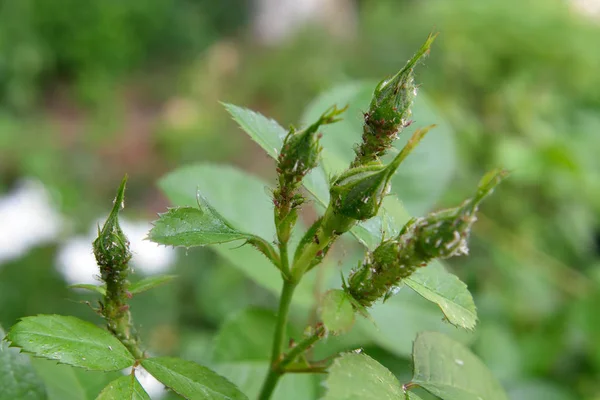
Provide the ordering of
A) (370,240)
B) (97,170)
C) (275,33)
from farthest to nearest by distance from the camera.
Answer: (275,33), (97,170), (370,240)

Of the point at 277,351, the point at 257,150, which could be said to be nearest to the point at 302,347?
the point at 277,351

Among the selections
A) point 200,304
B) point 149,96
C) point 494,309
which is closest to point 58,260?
point 200,304

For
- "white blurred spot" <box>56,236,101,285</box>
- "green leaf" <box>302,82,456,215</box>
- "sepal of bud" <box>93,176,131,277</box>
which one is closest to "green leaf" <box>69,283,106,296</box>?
"sepal of bud" <box>93,176,131,277</box>

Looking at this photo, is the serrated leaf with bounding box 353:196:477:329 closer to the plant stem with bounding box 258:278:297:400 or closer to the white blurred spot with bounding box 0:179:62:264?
the plant stem with bounding box 258:278:297:400

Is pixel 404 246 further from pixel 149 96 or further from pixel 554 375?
pixel 149 96

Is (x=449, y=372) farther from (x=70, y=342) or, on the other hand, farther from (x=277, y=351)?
(x=70, y=342)

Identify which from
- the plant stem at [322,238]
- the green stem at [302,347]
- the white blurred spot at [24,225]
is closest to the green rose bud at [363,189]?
the plant stem at [322,238]

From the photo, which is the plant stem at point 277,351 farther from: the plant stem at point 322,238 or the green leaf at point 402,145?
the green leaf at point 402,145
